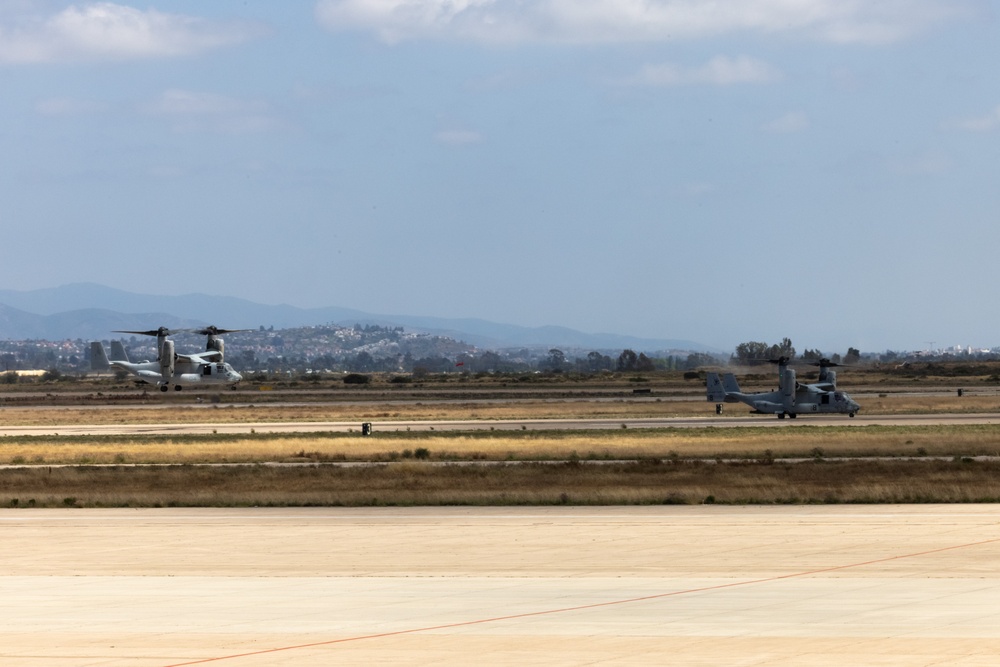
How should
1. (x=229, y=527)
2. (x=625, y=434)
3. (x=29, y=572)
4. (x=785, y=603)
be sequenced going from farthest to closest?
(x=625, y=434) → (x=229, y=527) → (x=29, y=572) → (x=785, y=603)

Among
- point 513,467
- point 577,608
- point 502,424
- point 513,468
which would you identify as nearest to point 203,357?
point 502,424

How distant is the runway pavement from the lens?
214 feet

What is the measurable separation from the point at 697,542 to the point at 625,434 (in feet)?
108

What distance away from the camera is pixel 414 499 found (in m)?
34.3

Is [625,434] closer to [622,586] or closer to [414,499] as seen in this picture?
[414,499]

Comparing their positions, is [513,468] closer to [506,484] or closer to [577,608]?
[506,484]

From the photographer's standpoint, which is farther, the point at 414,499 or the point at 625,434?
the point at 625,434

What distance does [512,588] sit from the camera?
20.2 metres

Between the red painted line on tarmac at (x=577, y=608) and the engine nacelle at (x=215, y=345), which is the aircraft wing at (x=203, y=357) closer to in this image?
the engine nacelle at (x=215, y=345)

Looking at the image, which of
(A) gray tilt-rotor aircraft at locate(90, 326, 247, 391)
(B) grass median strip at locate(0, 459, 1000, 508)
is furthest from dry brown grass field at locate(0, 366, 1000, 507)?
(A) gray tilt-rotor aircraft at locate(90, 326, 247, 391)

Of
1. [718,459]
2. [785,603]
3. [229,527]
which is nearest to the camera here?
[785,603]

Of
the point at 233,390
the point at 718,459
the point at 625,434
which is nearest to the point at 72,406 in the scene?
the point at 233,390

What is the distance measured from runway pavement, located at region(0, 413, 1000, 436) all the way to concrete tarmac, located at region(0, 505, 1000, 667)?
34491mm

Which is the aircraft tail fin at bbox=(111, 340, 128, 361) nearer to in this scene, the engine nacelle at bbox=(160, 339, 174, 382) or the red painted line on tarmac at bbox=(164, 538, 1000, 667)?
the engine nacelle at bbox=(160, 339, 174, 382)
